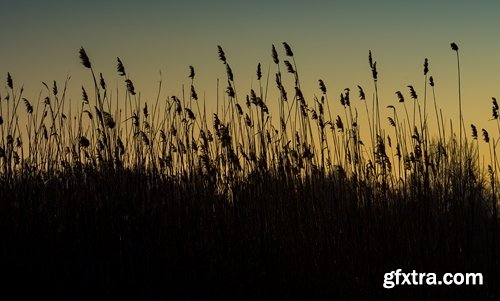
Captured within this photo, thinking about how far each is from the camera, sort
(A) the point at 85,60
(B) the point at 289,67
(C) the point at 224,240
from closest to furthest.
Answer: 1. (A) the point at 85,60
2. (C) the point at 224,240
3. (B) the point at 289,67

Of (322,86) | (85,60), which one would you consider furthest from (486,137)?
(85,60)

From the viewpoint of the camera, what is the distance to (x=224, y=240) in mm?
5465

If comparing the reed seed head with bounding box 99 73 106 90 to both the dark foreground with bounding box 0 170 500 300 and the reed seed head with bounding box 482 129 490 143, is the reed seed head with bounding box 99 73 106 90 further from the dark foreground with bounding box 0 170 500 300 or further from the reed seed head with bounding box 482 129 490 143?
the reed seed head with bounding box 482 129 490 143

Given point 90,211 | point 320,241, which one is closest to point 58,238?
point 90,211

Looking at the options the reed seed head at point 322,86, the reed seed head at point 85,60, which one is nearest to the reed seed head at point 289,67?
the reed seed head at point 322,86

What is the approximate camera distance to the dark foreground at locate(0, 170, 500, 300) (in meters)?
5.10

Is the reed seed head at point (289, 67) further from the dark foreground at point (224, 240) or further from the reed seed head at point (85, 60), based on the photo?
the reed seed head at point (85, 60)

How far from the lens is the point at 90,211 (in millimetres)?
5363

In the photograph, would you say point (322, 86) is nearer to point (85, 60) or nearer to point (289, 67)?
point (289, 67)

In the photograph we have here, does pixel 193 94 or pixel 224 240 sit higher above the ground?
pixel 193 94

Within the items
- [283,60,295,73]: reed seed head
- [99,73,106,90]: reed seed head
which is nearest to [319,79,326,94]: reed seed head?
[283,60,295,73]: reed seed head

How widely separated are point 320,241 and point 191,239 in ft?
2.78

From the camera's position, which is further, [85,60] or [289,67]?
[289,67]

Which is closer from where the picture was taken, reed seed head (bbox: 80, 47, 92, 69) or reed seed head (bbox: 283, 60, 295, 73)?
reed seed head (bbox: 80, 47, 92, 69)
